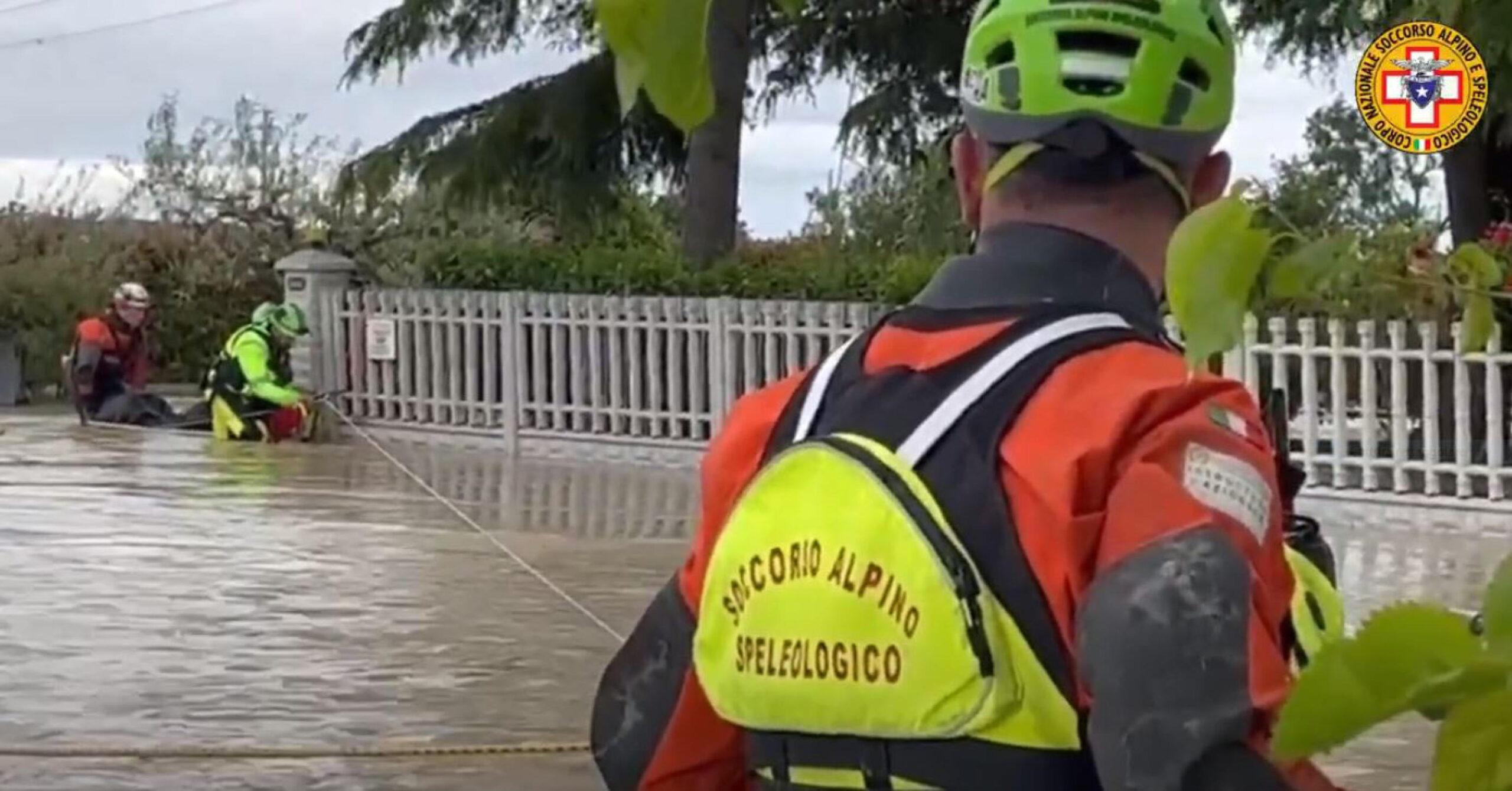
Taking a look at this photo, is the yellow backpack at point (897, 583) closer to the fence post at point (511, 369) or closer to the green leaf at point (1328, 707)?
the green leaf at point (1328, 707)

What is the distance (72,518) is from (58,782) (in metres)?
6.88

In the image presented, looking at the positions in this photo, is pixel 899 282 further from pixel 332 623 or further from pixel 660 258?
pixel 332 623

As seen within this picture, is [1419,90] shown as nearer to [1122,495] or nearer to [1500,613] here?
[1122,495]

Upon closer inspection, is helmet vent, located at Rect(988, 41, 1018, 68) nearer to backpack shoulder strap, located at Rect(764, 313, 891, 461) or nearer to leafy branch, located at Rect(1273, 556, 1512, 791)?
backpack shoulder strap, located at Rect(764, 313, 891, 461)

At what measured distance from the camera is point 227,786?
769 centimetres

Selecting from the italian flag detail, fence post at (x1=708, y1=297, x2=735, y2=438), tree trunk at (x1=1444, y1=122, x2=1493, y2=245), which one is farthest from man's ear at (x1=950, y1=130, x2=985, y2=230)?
fence post at (x1=708, y1=297, x2=735, y2=438)

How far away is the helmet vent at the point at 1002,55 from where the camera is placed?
76.9 inches

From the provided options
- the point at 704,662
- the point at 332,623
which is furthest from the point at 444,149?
the point at 704,662

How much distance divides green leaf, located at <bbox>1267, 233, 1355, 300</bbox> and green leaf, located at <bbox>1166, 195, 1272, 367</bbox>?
0.5 inches

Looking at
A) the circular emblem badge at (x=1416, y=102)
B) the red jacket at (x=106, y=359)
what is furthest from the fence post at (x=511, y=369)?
the circular emblem badge at (x=1416, y=102)

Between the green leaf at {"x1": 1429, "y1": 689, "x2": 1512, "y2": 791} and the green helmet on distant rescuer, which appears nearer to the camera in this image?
the green leaf at {"x1": 1429, "y1": 689, "x2": 1512, "y2": 791}

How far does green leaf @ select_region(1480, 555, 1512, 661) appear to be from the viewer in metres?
1.17

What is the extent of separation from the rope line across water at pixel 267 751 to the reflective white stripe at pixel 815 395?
601 cm

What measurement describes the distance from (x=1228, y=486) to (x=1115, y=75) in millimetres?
313
